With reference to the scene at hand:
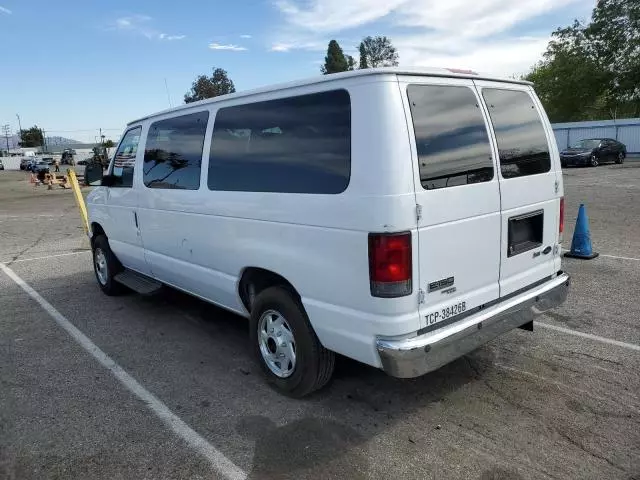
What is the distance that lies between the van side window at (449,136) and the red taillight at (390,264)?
390 mm

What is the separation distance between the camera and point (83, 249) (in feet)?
32.9

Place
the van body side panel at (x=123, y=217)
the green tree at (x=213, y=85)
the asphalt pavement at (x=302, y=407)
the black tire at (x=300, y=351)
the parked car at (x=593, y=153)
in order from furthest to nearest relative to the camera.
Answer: the green tree at (x=213, y=85), the parked car at (x=593, y=153), the van body side panel at (x=123, y=217), the black tire at (x=300, y=351), the asphalt pavement at (x=302, y=407)

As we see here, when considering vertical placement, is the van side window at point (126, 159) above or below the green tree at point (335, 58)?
below

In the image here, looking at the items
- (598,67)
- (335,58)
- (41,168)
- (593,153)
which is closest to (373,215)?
(593,153)

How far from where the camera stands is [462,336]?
10.4 ft

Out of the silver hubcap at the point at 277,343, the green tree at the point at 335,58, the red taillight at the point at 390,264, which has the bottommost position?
the silver hubcap at the point at 277,343

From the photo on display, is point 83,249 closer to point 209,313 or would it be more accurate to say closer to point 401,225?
point 209,313

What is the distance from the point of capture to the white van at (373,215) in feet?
9.55

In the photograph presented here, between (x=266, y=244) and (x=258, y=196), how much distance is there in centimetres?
34

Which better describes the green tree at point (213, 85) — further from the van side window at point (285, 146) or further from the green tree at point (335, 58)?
the van side window at point (285, 146)

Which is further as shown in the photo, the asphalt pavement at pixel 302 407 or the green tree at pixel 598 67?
the green tree at pixel 598 67

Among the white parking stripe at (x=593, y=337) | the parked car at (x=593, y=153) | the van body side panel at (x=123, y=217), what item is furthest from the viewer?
the parked car at (x=593, y=153)

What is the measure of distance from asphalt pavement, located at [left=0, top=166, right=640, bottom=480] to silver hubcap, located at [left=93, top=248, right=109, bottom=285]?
35.8 inches

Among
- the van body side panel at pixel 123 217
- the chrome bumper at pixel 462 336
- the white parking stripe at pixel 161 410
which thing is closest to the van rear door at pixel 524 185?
the chrome bumper at pixel 462 336
